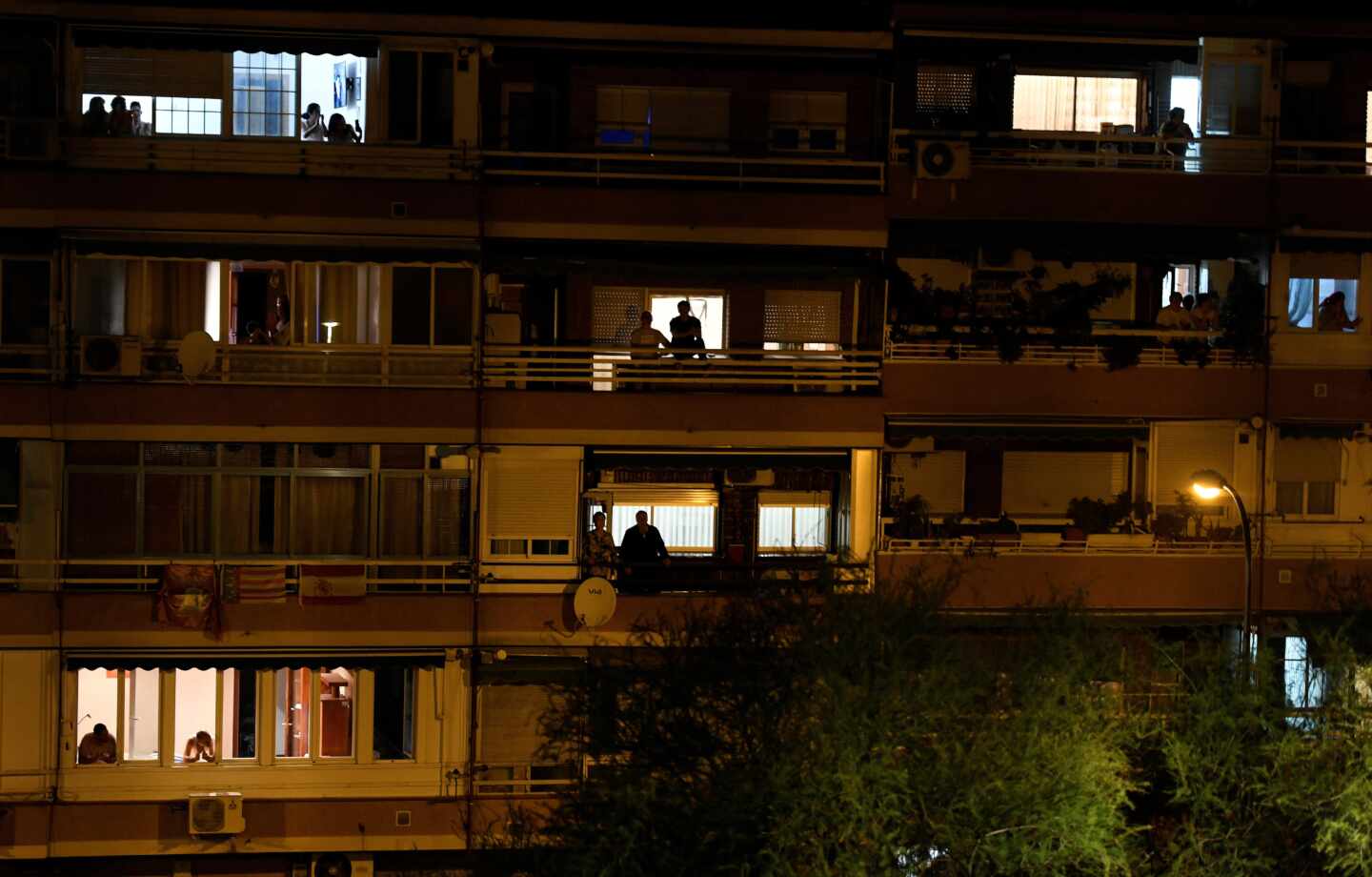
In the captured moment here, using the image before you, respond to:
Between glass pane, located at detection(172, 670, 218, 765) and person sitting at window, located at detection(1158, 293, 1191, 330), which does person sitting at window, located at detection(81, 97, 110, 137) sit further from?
person sitting at window, located at detection(1158, 293, 1191, 330)

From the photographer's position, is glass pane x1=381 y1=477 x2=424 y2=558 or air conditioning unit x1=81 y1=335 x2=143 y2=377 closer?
air conditioning unit x1=81 y1=335 x2=143 y2=377

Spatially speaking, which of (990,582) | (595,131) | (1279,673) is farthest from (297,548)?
(1279,673)

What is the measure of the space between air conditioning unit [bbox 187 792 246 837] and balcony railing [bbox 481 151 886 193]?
8.72 metres

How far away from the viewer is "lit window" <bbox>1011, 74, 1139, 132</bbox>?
25.9 m

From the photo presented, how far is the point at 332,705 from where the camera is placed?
23.3 m

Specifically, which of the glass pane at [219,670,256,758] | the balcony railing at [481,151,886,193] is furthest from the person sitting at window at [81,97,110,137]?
the glass pane at [219,670,256,758]

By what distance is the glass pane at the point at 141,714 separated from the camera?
22.8m

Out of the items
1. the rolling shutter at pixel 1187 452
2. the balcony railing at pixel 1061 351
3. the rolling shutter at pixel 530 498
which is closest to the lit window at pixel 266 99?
the rolling shutter at pixel 530 498

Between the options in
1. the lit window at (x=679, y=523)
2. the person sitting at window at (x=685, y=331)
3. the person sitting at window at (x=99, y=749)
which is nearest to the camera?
the person sitting at window at (x=99, y=749)

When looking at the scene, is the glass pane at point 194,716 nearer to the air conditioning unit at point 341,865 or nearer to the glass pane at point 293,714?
the glass pane at point 293,714

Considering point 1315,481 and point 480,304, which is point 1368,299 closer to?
point 1315,481

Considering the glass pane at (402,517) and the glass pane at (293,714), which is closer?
the glass pane at (293,714)

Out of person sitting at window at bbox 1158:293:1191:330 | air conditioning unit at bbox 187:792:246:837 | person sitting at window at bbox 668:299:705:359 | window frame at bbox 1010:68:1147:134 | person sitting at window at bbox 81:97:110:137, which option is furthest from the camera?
window frame at bbox 1010:68:1147:134

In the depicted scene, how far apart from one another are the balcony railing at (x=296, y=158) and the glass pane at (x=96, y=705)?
6.59m
